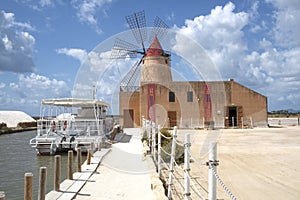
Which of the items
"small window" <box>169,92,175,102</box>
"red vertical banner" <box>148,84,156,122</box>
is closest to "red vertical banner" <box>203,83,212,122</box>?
"small window" <box>169,92,175,102</box>

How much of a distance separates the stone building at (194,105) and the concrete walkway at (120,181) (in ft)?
52.5

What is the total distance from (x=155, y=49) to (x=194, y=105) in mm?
7657

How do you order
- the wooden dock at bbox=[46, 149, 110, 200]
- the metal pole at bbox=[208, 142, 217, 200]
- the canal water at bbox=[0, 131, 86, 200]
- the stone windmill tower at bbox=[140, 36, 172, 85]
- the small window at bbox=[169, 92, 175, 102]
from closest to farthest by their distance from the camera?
the metal pole at bbox=[208, 142, 217, 200] → the wooden dock at bbox=[46, 149, 110, 200] → the canal water at bbox=[0, 131, 86, 200] → the small window at bbox=[169, 92, 175, 102] → the stone windmill tower at bbox=[140, 36, 172, 85]

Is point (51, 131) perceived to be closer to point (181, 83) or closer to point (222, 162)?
point (222, 162)

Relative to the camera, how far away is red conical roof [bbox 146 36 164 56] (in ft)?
96.9

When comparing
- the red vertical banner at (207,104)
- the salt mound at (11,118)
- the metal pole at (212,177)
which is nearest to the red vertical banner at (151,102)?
the red vertical banner at (207,104)

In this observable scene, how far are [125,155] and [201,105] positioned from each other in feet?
52.0

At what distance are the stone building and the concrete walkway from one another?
16015 millimetres

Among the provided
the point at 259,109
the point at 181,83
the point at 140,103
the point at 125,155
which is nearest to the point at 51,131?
the point at 125,155

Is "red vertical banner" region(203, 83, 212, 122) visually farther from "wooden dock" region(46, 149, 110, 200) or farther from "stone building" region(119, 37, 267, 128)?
"wooden dock" region(46, 149, 110, 200)

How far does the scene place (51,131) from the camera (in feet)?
47.4

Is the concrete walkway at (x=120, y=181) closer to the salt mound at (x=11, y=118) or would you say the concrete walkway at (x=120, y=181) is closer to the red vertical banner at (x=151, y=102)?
the red vertical banner at (x=151, y=102)

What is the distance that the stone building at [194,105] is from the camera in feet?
83.6

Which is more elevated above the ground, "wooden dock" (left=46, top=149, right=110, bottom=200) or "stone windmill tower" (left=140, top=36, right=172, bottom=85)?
"stone windmill tower" (left=140, top=36, right=172, bottom=85)
